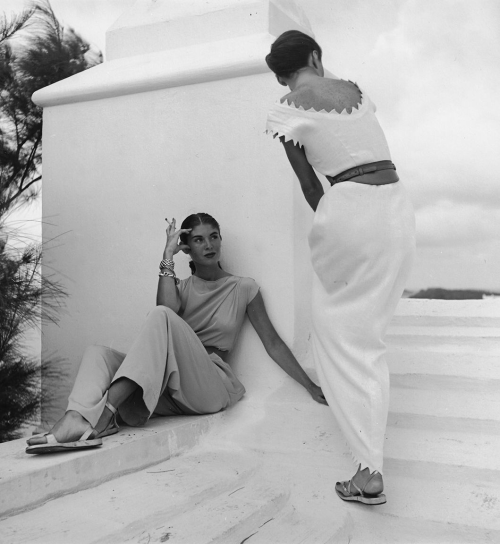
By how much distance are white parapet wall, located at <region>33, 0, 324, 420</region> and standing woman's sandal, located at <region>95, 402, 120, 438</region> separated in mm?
757

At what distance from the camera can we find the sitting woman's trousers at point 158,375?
2.92 meters

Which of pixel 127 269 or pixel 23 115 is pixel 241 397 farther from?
pixel 23 115

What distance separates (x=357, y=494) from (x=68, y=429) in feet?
3.56

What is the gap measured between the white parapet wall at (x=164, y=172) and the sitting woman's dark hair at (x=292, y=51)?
677 millimetres

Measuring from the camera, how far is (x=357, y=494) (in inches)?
103

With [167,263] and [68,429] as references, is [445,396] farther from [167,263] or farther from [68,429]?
[68,429]

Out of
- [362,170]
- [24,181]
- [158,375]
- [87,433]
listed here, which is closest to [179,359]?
[158,375]

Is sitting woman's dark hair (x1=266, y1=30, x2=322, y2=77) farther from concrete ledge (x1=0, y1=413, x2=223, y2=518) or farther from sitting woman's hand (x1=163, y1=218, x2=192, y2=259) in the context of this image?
concrete ledge (x1=0, y1=413, x2=223, y2=518)

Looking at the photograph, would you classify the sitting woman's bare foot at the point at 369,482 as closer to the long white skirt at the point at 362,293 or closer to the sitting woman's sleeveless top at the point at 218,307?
the long white skirt at the point at 362,293

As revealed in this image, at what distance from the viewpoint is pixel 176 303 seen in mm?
3369

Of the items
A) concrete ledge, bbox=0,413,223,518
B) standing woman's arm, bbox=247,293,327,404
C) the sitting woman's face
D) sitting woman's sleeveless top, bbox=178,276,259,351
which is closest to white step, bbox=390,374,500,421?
standing woman's arm, bbox=247,293,327,404

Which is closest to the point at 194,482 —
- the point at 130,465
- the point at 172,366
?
the point at 130,465

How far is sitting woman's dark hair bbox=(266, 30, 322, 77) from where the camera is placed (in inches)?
108

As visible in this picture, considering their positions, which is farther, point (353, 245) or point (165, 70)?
point (165, 70)
